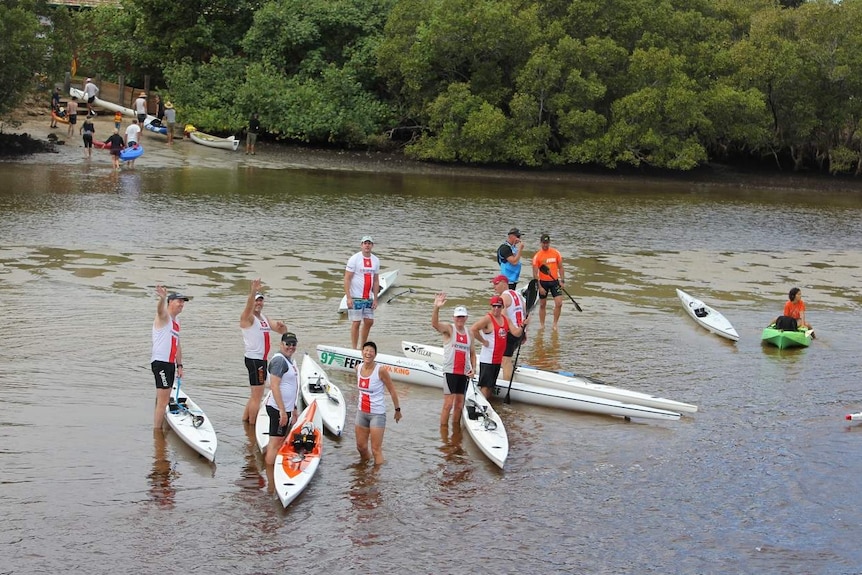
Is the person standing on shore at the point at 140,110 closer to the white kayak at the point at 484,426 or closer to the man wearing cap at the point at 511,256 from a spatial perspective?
the man wearing cap at the point at 511,256

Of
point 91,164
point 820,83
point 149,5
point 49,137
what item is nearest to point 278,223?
point 91,164

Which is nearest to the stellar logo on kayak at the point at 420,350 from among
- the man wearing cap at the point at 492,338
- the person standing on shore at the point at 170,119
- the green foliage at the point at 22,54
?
the man wearing cap at the point at 492,338

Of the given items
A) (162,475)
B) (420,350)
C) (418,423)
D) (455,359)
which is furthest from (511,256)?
(162,475)

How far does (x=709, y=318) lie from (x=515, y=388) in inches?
241

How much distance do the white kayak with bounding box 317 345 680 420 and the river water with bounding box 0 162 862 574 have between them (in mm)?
179

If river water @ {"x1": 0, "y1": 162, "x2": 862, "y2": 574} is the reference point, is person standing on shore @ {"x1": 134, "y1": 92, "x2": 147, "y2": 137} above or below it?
above

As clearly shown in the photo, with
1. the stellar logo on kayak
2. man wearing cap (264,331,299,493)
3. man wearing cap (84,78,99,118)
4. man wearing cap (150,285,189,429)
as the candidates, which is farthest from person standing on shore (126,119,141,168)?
man wearing cap (264,331,299,493)

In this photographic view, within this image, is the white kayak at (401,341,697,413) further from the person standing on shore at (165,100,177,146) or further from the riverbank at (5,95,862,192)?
the person standing on shore at (165,100,177,146)

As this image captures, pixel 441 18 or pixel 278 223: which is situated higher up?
pixel 441 18

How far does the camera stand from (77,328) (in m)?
16.5

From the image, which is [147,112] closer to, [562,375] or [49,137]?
[49,137]

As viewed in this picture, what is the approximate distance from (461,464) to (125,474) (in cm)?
366

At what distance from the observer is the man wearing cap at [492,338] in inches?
523

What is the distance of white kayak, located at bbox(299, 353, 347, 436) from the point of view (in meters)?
12.8
